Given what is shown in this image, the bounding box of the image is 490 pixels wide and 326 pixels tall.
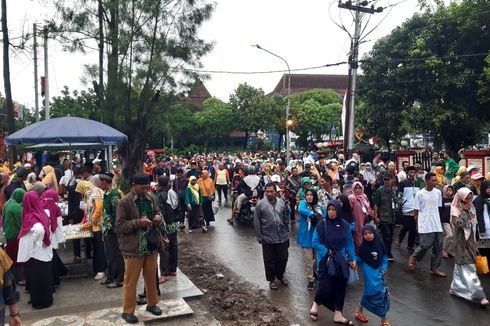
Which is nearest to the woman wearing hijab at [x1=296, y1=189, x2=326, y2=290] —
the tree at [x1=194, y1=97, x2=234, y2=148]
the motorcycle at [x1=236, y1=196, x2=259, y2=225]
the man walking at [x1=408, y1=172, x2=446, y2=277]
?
the man walking at [x1=408, y1=172, x2=446, y2=277]

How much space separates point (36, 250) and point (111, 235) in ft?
3.48

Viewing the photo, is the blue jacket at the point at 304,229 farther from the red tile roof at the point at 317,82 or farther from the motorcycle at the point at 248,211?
the red tile roof at the point at 317,82

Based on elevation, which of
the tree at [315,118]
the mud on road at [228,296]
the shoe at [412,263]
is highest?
the tree at [315,118]

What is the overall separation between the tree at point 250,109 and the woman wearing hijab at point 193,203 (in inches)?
1188

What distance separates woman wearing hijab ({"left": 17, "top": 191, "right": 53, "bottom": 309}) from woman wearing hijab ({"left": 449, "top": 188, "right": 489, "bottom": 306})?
5703 mm

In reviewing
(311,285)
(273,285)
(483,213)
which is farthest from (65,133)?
(483,213)

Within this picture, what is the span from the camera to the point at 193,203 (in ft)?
36.7

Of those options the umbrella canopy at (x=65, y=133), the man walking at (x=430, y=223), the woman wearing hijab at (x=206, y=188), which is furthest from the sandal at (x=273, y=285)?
the umbrella canopy at (x=65, y=133)

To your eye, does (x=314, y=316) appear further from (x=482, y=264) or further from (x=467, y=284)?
(x=482, y=264)

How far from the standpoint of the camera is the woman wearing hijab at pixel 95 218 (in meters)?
6.88

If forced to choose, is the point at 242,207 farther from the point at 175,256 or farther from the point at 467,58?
the point at 467,58

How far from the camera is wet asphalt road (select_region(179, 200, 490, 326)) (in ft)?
18.8

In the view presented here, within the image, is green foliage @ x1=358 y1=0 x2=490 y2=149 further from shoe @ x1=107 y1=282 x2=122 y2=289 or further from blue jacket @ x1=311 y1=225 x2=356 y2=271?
shoe @ x1=107 y1=282 x2=122 y2=289

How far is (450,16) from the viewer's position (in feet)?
64.0
